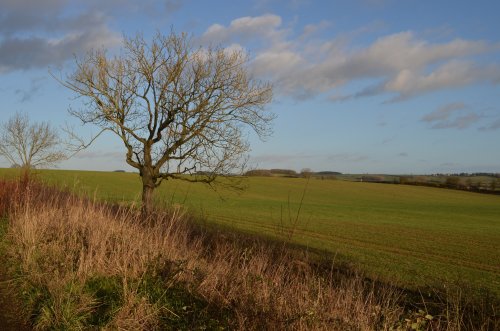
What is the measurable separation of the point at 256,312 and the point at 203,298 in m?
1.12

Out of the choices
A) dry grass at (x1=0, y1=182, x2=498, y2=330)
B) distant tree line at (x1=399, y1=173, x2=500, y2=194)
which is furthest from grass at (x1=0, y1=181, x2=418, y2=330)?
distant tree line at (x1=399, y1=173, x2=500, y2=194)

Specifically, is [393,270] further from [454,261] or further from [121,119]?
[121,119]

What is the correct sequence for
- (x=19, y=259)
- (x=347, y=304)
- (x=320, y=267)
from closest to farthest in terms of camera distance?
(x=347, y=304)
(x=19, y=259)
(x=320, y=267)

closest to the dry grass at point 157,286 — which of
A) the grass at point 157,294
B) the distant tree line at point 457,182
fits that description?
the grass at point 157,294

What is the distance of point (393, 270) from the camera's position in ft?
58.5

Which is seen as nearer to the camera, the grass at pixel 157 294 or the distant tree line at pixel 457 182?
the grass at pixel 157 294

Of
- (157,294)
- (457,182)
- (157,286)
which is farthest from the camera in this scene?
(457,182)

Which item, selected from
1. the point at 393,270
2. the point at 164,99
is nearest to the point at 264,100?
the point at 164,99

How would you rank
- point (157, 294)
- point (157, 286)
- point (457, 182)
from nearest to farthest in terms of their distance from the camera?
point (157, 294) → point (157, 286) → point (457, 182)

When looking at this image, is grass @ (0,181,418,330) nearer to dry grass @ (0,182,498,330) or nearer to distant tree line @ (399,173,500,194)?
dry grass @ (0,182,498,330)

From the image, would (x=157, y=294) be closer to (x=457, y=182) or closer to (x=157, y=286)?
(x=157, y=286)

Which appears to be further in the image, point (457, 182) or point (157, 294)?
point (457, 182)

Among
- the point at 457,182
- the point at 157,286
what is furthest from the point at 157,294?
the point at 457,182

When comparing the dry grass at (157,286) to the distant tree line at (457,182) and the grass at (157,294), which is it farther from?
the distant tree line at (457,182)
